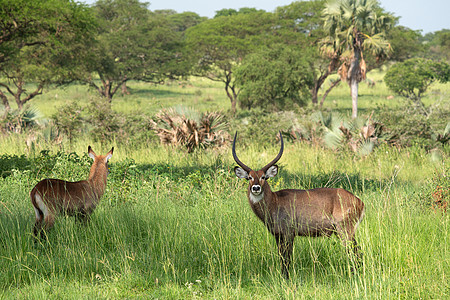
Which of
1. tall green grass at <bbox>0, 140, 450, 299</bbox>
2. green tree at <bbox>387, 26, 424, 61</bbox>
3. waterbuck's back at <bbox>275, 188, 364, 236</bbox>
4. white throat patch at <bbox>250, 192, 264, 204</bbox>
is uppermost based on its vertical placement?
green tree at <bbox>387, 26, 424, 61</bbox>

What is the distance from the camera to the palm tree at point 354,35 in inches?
923

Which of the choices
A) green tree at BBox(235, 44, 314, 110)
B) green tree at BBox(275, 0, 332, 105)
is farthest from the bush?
green tree at BBox(275, 0, 332, 105)

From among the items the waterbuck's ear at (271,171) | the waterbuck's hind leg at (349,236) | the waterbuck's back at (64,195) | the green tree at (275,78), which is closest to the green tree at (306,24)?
the green tree at (275,78)

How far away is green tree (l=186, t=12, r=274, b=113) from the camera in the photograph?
109 feet

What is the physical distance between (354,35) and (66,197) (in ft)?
72.9

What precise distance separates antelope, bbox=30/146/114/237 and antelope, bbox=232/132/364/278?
1.81m

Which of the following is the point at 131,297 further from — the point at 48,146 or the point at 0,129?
the point at 0,129

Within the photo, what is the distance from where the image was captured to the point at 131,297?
3877 millimetres

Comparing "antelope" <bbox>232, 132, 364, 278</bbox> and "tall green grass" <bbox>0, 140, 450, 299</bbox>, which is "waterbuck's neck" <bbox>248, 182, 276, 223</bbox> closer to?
"antelope" <bbox>232, 132, 364, 278</bbox>

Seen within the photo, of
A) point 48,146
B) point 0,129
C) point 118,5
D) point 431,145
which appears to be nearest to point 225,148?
point 48,146

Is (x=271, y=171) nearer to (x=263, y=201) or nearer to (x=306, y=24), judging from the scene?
(x=263, y=201)

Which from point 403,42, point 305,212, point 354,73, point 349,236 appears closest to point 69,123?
point 305,212

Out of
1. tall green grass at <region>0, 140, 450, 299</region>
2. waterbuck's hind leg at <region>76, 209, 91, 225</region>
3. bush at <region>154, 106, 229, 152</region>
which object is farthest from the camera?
bush at <region>154, 106, 229, 152</region>

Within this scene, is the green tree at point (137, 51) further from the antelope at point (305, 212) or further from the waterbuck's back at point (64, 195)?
the antelope at point (305, 212)
